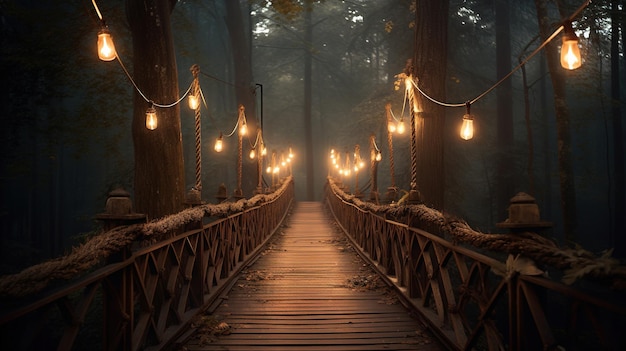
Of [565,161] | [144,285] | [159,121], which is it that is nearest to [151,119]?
[159,121]

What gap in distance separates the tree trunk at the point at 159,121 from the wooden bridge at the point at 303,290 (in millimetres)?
1169

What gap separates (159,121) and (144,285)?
418cm

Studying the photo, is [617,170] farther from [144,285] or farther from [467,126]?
[144,285]

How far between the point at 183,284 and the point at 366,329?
2370mm

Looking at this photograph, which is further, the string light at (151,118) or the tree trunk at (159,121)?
the tree trunk at (159,121)

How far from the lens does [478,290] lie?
4465 mm

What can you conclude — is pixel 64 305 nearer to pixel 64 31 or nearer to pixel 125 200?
pixel 125 200

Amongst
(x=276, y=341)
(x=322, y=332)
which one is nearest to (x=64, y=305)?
(x=276, y=341)

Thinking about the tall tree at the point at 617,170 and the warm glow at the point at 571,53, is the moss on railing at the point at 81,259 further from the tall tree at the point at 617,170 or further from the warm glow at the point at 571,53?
the tall tree at the point at 617,170

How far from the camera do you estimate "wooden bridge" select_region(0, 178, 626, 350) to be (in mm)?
2498

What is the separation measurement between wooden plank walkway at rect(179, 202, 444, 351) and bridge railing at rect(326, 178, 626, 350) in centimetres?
37

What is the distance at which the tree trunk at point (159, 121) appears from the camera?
7.15 meters

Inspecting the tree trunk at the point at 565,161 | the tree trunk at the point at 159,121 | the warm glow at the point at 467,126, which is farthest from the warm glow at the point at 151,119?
the tree trunk at the point at 565,161

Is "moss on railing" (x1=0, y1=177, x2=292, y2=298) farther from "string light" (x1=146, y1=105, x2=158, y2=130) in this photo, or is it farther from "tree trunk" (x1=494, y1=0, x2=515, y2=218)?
"tree trunk" (x1=494, y1=0, x2=515, y2=218)
